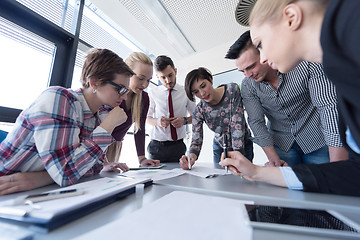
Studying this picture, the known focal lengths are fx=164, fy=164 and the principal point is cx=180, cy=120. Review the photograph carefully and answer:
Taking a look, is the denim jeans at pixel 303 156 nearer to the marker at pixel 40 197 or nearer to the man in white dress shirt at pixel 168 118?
the man in white dress shirt at pixel 168 118

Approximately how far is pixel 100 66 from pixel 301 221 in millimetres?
1117

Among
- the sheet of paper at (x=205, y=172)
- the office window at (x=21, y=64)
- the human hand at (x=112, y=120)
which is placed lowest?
the sheet of paper at (x=205, y=172)

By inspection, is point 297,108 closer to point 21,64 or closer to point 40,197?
point 40,197

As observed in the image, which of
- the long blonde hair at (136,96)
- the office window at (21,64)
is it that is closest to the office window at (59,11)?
the office window at (21,64)

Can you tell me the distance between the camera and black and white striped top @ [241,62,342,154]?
920 millimetres

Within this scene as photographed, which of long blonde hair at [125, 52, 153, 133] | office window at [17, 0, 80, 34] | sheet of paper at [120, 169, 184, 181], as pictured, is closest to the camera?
sheet of paper at [120, 169, 184, 181]

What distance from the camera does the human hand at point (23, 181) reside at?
1.85ft

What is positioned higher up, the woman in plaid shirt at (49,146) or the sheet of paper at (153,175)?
the woman in plaid shirt at (49,146)

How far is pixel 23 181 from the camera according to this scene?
0.61m

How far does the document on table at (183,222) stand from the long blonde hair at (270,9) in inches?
24.3

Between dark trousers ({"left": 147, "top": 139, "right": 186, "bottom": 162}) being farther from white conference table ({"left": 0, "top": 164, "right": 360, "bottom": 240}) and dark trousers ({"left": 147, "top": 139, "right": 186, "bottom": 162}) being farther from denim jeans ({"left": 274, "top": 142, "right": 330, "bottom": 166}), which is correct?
white conference table ({"left": 0, "top": 164, "right": 360, "bottom": 240})

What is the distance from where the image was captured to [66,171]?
0.68 meters

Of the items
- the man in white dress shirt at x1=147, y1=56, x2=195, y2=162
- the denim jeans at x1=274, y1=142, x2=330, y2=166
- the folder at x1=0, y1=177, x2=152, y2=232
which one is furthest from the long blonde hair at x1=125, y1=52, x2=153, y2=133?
the denim jeans at x1=274, y1=142, x2=330, y2=166

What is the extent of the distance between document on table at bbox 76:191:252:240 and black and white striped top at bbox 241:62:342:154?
87 cm
